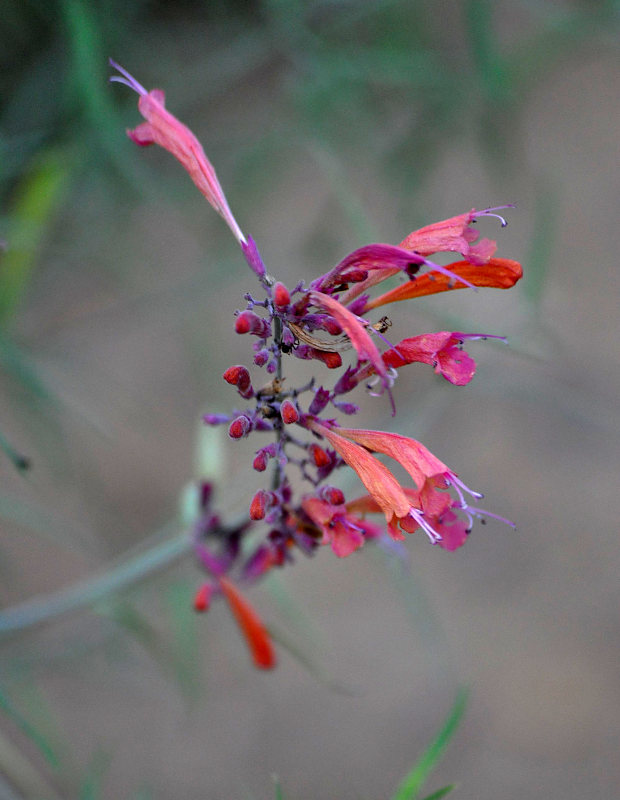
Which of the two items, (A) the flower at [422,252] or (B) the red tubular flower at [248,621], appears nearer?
(A) the flower at [422,252]

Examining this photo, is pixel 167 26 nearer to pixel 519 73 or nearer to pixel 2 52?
pixel 2 52

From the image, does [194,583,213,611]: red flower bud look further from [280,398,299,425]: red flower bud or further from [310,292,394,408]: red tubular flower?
[310,292,394,408]: red tubular flower

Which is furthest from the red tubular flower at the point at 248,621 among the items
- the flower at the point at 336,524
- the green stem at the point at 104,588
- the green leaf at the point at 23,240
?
the green leaf at the point at 23,240

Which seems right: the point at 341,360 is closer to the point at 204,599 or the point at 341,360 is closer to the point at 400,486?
the point at 400,486

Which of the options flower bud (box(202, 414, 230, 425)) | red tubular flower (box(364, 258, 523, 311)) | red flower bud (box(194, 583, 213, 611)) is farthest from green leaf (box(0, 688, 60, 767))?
red tubular flower (box(364, 258, 523, 311))

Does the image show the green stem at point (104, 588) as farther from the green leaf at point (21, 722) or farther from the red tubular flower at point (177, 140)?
the red tubular flower at point (177, 140)

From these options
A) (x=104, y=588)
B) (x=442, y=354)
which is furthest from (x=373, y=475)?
(x=104, y=588)
